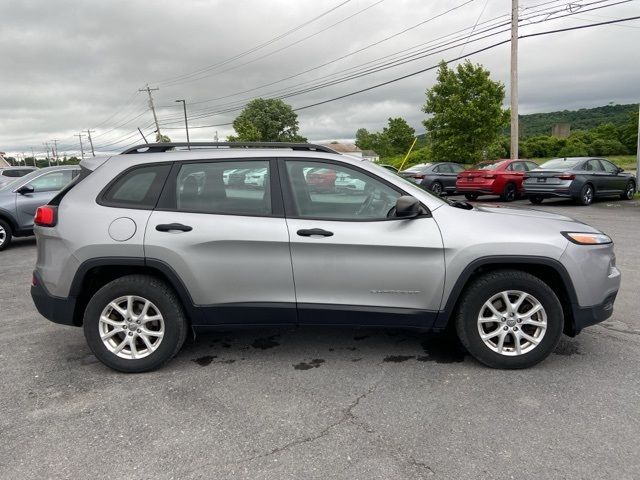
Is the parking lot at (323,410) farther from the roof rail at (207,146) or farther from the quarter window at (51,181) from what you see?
the quarter window at (51,181)

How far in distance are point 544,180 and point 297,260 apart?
12.9m

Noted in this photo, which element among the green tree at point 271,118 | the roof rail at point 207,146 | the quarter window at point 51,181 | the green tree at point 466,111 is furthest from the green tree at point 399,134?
the roof rail at point 207,146

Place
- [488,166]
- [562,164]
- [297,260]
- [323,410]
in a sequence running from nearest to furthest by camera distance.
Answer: [323,410]
[297,260]
[562,164]
[488,166]

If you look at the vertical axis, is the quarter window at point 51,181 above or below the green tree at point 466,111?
below

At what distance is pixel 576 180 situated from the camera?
1369cm

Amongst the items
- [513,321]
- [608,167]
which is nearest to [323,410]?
[513,321]

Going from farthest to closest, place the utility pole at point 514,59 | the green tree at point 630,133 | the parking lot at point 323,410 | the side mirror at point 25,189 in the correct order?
the green tree at point 630,133 < the utility pole at point 514,59 < the side mirror at point 25,189 < the parking lot at point 323,410

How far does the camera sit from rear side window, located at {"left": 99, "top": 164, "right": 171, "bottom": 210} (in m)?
3.43

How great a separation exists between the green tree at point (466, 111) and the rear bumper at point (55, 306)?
81.6 ft

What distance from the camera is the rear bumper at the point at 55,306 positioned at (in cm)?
344

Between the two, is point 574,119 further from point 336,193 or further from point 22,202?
point 336,193

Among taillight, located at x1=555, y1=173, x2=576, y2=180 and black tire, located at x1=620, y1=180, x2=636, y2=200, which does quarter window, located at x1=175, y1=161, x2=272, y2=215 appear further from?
black tire, located at x1=620, y1=180, x2=636, y2=200

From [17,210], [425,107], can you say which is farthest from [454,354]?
[425,107]

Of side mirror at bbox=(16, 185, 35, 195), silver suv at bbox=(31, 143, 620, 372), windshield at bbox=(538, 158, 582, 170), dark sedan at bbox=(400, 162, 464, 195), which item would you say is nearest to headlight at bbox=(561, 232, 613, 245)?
silver suv at bbox=(31, 143, 620, 372)
